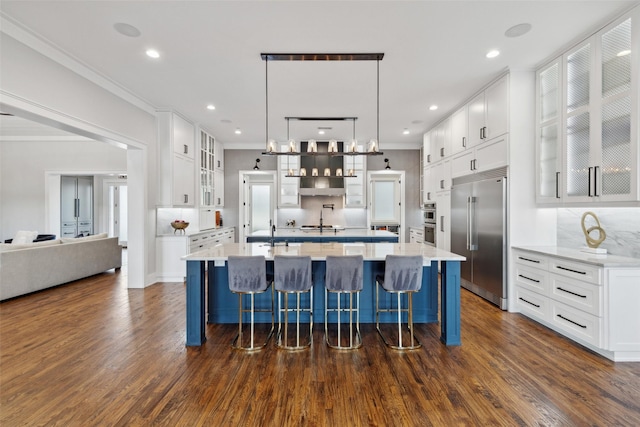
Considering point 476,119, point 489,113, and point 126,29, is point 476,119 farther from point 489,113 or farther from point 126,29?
point 126,29

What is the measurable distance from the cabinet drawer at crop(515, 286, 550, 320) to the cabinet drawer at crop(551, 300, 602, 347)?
0.39 ft

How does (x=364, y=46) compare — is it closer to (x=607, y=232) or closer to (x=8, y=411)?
(x=607, y=232)

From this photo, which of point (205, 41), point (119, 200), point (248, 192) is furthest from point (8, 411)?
point (119, 200)

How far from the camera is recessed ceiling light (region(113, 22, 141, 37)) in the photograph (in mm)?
2967

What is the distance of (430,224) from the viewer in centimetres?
672

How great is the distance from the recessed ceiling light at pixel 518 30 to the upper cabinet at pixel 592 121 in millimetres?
688

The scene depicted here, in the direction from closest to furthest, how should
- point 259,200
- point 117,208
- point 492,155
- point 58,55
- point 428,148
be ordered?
point 58,55, point 492,155, point 428,148, point 259,200, point 117,208

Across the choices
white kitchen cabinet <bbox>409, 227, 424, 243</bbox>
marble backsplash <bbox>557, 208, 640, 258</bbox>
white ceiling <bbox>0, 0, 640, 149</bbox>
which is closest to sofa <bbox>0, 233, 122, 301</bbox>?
white ceiling <bbox>0, 0, 640, 149</bbox>

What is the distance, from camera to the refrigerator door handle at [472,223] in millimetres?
4648

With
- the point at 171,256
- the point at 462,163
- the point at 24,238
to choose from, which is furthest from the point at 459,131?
the point at 24,238

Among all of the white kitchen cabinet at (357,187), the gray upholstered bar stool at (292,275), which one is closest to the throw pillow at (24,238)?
the gray upholstered bar stool at (292,275)

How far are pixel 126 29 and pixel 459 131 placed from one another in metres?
4.81

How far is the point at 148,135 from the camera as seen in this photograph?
17.5 feet

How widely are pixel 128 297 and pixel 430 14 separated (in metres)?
5.27
